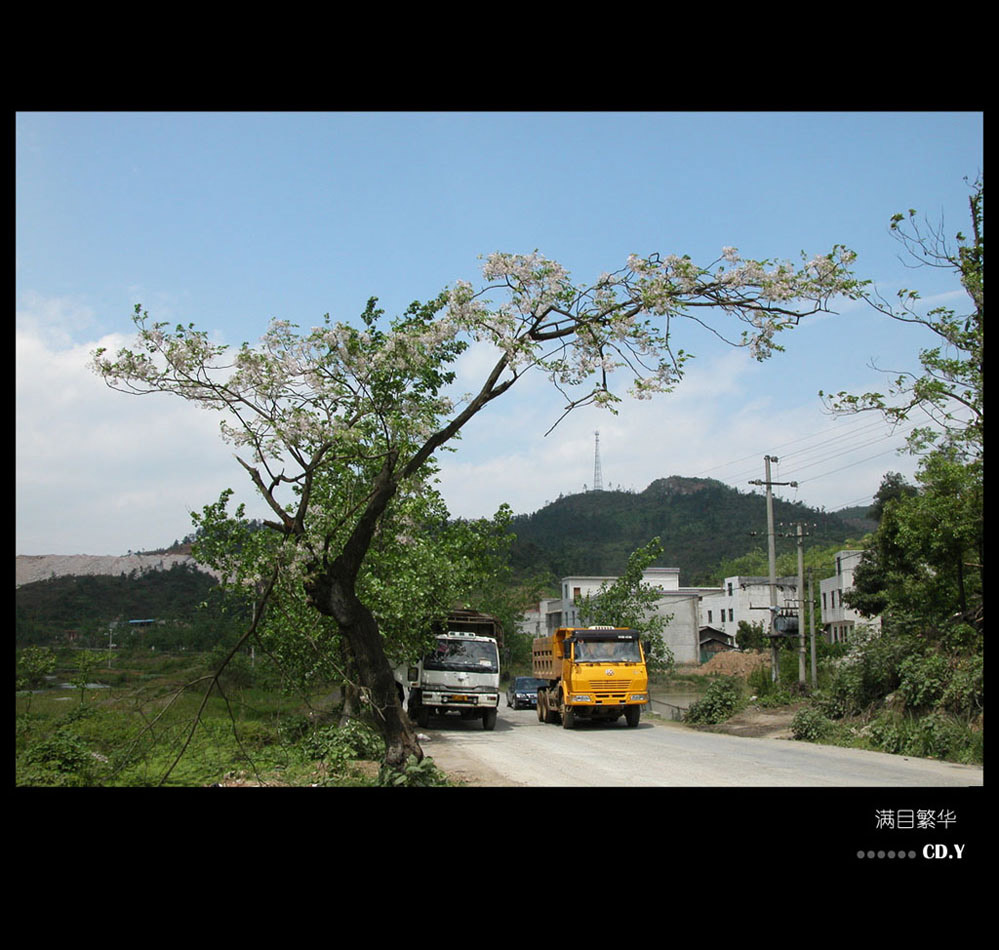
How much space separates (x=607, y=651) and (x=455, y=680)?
3698 millimetres

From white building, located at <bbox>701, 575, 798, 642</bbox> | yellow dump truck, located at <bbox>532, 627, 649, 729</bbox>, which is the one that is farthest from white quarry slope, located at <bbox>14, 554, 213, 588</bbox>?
white building, located at <bbox>701, 575, 798, 642</bbox>

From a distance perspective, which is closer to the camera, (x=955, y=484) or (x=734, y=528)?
(x=955, y=484)

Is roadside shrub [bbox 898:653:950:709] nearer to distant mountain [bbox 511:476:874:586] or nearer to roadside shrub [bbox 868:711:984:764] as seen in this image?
roadside shrub [bbox 868:711:984:764]

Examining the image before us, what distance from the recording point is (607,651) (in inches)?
832

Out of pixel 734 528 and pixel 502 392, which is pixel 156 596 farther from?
pixel 734 528

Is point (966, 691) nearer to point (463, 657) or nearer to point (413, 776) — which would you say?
point (413, 776)

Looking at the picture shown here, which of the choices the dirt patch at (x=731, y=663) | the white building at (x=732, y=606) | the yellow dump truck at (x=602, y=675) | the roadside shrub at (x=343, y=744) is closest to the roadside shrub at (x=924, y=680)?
the yellow dump truck at (x=602, y=675)

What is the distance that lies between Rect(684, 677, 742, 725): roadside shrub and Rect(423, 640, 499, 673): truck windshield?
6.20 meters

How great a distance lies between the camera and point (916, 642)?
56.9 feet

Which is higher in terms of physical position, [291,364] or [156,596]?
[291,364]

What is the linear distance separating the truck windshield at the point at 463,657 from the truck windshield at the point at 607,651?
2.05 metres
